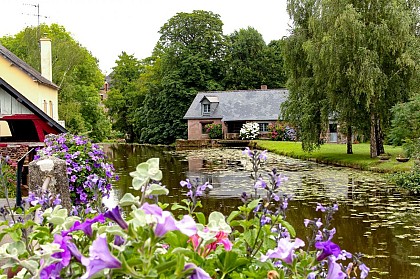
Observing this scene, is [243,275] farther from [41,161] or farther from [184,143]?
[184,143]

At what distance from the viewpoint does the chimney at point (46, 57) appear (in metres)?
25.7

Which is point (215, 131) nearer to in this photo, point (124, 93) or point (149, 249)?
point (124, 93)

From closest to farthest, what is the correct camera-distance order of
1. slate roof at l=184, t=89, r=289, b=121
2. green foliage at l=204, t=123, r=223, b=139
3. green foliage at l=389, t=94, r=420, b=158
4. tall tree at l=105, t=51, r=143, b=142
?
green foliage at l=389, t=94, r=420, b=158 < slate roof at l=184, t=89, r=289, b=121 < green foliage at l=204, t=123, r=223, b=139 < tall tree at l=105, t=51, r=143, b=142

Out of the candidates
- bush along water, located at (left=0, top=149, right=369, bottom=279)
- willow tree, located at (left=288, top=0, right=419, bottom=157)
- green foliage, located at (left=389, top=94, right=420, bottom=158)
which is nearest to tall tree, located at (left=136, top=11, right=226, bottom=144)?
willow tree, located at (left=288, top=0, right=419, bottom=157)

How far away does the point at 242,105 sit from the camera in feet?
169

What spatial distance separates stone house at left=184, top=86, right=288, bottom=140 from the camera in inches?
1969

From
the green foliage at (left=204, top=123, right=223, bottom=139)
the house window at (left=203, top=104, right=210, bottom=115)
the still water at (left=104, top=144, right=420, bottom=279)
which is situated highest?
the house window at (left=203, top=104, right=210, bottom=115)

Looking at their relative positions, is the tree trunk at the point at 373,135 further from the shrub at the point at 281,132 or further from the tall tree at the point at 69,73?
the tall tree at the point at 69,73

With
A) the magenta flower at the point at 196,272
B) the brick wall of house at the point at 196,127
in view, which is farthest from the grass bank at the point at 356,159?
the magenta flower at the point at 196,272

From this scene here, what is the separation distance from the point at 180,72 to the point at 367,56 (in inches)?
1311

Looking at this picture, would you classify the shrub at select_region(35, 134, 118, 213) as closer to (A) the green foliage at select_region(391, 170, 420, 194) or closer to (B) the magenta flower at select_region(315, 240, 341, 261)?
(B) the magenta flower at select_region(315, 240, 341, 261)

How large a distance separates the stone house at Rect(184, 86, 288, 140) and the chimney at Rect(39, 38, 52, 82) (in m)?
24.5

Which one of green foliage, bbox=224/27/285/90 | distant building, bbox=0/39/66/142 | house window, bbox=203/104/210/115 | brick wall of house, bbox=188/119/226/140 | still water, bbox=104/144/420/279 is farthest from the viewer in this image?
green foliage, bbox=224/27/285/90

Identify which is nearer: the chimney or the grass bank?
the grass bank
